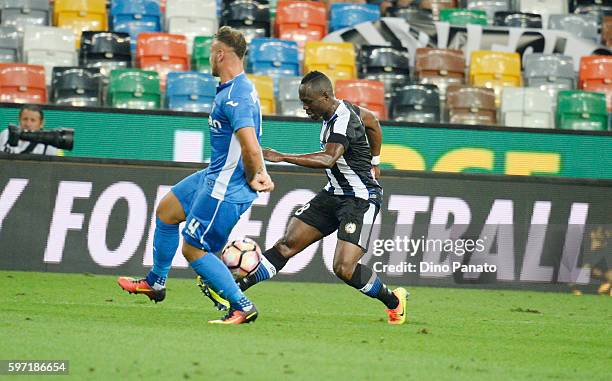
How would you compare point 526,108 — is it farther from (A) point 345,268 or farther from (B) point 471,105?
(A) point 345,268

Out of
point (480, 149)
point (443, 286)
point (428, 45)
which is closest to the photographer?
point (443, 286)

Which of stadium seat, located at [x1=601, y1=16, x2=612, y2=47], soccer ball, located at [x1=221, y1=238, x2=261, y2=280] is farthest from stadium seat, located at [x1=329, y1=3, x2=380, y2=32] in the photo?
soccer ball, located at [x1=221, y1=238, x2=261, y2=280]

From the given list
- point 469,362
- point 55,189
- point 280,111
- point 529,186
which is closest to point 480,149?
point 529,186

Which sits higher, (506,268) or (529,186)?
(529,186)

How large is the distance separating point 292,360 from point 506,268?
21.0 feet

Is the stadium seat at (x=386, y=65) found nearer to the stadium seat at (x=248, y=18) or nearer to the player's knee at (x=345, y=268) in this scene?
the stadium seat at (x=248, y=18)

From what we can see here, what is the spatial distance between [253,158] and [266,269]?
6.09 ft

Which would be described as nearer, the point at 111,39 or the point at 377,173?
the point at 377,173

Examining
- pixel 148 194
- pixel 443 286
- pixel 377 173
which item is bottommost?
pixel 443 286

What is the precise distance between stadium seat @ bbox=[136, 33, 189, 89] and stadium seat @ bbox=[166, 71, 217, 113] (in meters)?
0.88

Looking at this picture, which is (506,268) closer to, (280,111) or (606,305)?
(606,305)

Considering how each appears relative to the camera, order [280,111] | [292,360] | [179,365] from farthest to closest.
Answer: [280,111] → [292,360] → [179,365]

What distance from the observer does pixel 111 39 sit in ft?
52.2

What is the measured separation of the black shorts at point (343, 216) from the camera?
8.88m
